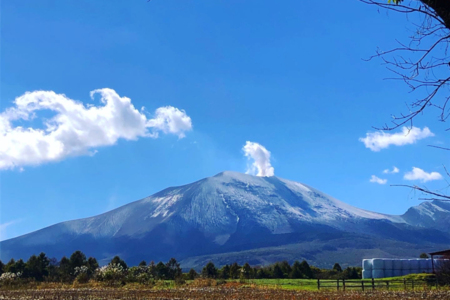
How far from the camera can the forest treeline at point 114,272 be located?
1827 inches

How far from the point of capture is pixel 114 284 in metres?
44.2

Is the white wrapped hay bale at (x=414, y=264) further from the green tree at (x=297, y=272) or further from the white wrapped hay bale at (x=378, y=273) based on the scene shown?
the green tree at (x=297, y=272)

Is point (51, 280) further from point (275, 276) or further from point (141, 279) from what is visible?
point (275, 276)

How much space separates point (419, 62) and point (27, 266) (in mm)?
61645

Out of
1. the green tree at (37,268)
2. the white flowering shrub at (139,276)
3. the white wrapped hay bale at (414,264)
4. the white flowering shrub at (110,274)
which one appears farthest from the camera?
the white wrapped hay bale at (414,264)

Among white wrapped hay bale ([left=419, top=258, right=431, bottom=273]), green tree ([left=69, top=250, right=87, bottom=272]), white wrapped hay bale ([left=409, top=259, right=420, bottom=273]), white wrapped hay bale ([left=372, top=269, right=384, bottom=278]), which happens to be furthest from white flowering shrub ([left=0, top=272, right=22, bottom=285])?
white wrapped hay bale ([left=419, top=258, right=431, bottom=273])

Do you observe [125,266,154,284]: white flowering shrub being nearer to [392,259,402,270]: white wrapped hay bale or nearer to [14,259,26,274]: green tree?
[14,259,26,274]: green tree

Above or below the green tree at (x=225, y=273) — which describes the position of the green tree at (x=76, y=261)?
above

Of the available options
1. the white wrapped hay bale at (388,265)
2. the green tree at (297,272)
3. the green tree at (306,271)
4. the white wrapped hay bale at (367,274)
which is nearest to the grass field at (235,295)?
the white wrapped hay bale at (388,265)

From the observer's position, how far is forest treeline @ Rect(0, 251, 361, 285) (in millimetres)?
46406

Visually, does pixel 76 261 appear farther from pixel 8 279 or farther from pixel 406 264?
pixel 406 264

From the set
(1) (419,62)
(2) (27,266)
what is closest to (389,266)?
(2) (27,266)

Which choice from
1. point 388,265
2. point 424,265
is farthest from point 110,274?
point 424,265

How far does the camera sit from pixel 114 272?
149 feet
